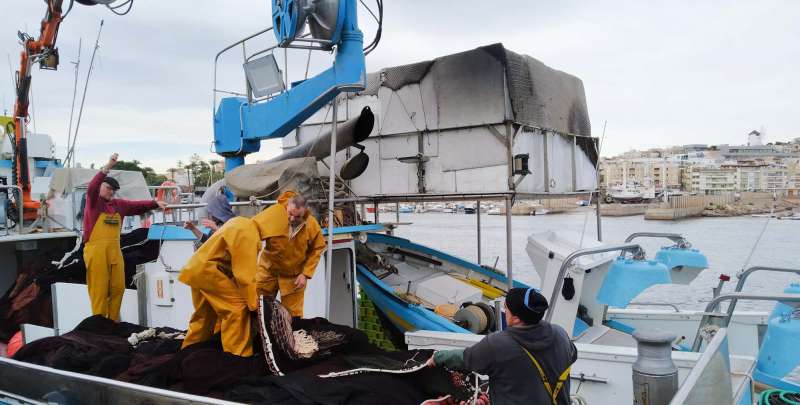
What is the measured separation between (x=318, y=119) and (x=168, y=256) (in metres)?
3.40

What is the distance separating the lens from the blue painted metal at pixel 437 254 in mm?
8234

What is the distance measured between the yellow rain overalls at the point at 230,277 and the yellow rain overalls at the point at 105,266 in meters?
2.06

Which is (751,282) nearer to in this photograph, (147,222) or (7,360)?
(147,222)

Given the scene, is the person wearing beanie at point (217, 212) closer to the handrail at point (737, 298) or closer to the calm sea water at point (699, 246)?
the handrail at point (737, 298)

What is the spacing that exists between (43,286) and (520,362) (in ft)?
20.2

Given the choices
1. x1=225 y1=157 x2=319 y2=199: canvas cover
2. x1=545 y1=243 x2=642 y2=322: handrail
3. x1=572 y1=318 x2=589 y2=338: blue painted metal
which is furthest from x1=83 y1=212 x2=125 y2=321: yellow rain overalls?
x1=572 y1=318 x2=589 y2=338: blue painted metal

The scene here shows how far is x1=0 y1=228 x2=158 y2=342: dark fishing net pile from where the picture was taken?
6.53 metres

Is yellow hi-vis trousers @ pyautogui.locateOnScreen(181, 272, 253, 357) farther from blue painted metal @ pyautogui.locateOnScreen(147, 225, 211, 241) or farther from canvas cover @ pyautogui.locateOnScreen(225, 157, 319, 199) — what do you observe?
canvas cover @ pyautogui.locateOnScreen(225, 157, 319, 199)

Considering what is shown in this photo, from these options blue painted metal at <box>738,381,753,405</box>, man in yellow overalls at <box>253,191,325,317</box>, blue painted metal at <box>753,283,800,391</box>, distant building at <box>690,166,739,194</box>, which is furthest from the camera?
distant building at <box>690,166,739,194</box>

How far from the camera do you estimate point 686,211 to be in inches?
1518

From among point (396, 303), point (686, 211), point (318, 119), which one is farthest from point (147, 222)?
point (686, 211)

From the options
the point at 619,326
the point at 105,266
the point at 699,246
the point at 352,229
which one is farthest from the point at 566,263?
the point at 699,246

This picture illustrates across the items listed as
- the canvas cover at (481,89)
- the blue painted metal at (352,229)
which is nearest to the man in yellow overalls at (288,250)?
the blue painted metal at (352,229)

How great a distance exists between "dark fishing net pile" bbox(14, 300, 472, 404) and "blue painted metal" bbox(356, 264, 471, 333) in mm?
1975
